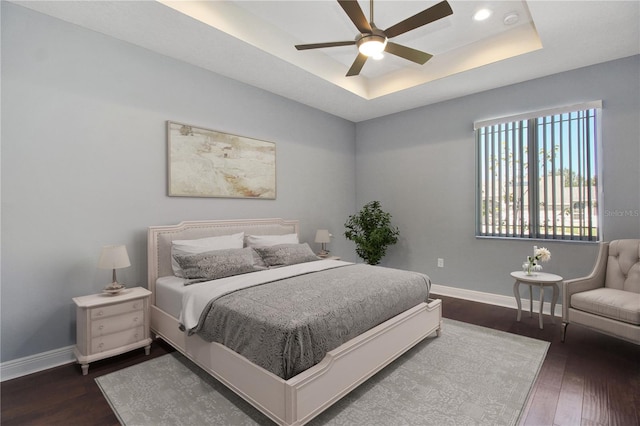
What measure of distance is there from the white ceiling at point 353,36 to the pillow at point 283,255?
2048mm

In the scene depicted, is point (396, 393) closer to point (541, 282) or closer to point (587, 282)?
point (541, 282)

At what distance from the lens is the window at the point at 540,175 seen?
3564 millimetres

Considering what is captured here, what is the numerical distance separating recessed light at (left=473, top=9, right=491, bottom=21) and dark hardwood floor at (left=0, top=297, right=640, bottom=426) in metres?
3.23

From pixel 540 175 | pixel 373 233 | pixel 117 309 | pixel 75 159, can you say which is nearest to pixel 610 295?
pixel 540 175

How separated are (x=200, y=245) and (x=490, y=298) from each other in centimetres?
377

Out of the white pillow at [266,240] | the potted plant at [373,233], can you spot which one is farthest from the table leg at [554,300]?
the white pillow at [266,240]

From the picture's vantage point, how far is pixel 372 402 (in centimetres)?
206

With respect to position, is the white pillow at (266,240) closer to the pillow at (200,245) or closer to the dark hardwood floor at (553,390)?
the pillow at (200,245)

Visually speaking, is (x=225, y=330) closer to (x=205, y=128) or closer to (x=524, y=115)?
(x=205, y=128)

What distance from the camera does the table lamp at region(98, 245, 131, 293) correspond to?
8.39 ft

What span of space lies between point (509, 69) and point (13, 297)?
207 inches

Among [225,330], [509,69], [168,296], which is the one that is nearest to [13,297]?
[168,296]

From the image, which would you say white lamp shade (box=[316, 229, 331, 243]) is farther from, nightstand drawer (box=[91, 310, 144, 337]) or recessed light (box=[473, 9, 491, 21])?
recessed light (box=[473, 9, 491, 21])

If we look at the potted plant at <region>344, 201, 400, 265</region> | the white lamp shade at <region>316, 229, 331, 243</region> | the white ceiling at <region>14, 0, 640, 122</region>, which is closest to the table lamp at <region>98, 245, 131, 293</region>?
the white ceiling at <region>14, 0, 640, 122</region>
